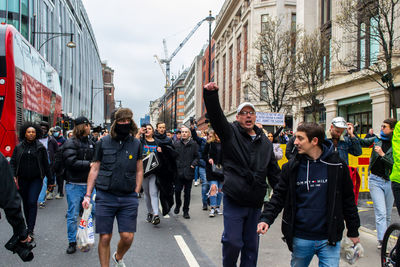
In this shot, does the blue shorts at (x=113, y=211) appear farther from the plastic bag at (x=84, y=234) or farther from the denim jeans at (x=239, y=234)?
the denim jeans at (x=239, y=234)

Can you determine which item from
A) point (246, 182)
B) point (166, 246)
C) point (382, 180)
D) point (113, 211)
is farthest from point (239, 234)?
point (382, 180)

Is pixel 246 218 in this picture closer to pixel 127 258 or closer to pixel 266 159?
pixel 266 159

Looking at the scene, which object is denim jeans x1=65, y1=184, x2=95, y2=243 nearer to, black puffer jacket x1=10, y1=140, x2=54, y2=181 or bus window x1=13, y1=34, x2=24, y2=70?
black puffer jacket x1=10, y1=140, x2=54, y2=181

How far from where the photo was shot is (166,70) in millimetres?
159375

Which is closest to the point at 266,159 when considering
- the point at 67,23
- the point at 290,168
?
the point at 290,168

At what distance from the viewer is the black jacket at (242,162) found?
359 cm

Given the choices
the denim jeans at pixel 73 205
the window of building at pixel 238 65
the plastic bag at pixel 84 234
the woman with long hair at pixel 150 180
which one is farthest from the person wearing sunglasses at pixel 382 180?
the window of building at pixel 238 65

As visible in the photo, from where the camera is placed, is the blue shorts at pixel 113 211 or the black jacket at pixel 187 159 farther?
the black jacket at pixel 187 159

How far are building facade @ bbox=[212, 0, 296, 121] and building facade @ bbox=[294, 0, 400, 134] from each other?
25.3ft

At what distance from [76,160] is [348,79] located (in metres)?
20.7

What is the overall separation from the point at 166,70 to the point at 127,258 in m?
157

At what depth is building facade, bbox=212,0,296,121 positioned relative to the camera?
43031 mm

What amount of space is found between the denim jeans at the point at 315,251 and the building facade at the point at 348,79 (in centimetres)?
1642

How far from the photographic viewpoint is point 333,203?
3037 millimetres
